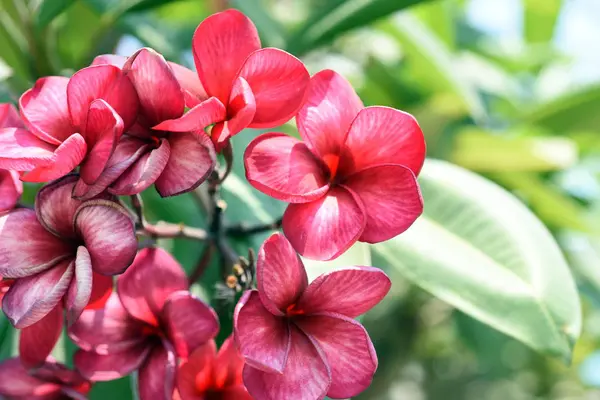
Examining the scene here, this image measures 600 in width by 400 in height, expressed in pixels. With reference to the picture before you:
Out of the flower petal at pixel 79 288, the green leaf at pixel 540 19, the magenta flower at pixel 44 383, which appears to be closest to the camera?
the flower petal at pixel 79 288

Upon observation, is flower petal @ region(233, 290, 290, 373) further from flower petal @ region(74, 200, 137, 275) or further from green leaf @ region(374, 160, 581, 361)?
green leaf @ region(374, 160, 581, 361)

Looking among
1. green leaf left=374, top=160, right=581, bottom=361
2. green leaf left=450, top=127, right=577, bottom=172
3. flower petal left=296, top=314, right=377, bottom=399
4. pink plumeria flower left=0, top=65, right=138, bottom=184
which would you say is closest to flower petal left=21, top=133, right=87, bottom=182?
pink plumeria flower left=0, top=65, right=138, bottom=184

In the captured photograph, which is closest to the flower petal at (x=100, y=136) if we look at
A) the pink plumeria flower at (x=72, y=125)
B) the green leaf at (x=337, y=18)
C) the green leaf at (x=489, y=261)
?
the pink plumeria flower at (x=72, y=125)

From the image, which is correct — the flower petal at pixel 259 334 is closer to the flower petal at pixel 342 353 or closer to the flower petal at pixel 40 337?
the flower petal at pixel 342 353

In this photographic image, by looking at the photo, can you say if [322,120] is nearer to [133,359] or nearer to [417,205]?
[417,205]

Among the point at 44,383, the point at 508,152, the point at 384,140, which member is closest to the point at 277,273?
the point at 384,140

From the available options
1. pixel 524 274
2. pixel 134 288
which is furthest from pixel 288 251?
pixel 524 274
